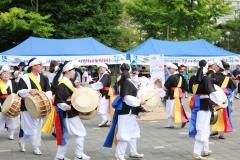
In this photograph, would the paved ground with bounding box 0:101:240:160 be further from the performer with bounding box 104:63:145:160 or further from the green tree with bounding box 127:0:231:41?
the green tree with bounding box 127:0:231:41

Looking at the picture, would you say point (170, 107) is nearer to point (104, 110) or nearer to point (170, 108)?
point (170, 108)

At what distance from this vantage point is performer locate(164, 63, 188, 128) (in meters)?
11.6

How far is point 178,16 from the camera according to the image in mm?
32000

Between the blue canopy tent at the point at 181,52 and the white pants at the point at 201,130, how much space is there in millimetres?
11181

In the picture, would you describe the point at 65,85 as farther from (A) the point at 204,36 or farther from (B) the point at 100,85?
(A) the point at 204,36

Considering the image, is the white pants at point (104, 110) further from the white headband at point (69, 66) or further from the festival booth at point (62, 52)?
the festival booth at point (62, 52)

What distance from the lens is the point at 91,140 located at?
32.5 ft

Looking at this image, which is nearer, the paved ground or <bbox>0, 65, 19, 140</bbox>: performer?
the paved ground

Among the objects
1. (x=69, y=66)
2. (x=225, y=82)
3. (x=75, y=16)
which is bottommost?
(x=225, y=82)

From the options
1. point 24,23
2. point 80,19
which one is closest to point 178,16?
point 80,19

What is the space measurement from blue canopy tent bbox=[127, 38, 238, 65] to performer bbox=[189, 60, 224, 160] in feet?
36.1

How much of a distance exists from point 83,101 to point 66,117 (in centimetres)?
43

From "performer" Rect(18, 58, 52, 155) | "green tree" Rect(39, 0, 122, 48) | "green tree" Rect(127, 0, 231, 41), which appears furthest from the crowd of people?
"green tree" Rect(127, 0, 231, 41)

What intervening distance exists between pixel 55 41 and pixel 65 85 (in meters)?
11.6
